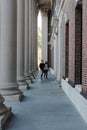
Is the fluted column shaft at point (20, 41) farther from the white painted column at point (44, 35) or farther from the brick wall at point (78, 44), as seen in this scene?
the white painted column at point (44, 35)

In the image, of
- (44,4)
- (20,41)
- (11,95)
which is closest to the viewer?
(11,95)

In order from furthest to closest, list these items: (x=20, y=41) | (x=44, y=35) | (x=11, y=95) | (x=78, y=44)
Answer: (x=44, y=35), (x=20, y=41), (x=78, y=44), (x=11, y=95)

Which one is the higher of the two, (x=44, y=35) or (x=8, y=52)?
(x=44, y=35)

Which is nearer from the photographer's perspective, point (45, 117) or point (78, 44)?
point (45, 117)

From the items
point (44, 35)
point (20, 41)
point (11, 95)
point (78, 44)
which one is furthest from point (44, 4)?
point (11, 95)

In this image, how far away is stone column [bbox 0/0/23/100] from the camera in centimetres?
1416

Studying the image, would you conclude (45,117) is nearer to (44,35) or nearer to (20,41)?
(20,41)

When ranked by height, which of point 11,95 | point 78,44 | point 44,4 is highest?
point 44,4

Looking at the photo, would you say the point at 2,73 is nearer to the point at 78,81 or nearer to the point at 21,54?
the point at 78,81

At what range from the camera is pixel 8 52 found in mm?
14242

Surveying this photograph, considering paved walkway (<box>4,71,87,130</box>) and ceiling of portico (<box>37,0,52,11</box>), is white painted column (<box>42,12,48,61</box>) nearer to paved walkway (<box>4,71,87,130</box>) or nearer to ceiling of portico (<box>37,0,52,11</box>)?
ceiling of portico (<box>37,0,52,11</box>)

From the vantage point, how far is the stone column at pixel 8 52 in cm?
1416

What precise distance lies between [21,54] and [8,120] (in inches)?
405

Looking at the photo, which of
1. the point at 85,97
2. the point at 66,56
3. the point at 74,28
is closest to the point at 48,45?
the point at 66,56
